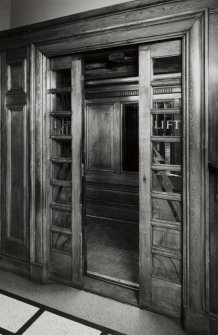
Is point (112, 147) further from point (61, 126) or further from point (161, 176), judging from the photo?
point (161, 176)

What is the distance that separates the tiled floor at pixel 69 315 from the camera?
7.46 ft

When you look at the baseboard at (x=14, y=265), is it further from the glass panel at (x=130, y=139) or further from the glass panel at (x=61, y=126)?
the glass panel at (x=130, y=139)

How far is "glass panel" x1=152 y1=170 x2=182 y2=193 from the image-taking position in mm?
2426

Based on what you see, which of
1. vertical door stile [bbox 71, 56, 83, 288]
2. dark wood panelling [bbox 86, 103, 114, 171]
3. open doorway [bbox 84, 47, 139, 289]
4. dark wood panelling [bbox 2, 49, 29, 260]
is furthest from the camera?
dark wood panelling [bbox 86, 103, 114, 171]

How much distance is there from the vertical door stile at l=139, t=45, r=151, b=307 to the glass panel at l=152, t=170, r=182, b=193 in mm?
63

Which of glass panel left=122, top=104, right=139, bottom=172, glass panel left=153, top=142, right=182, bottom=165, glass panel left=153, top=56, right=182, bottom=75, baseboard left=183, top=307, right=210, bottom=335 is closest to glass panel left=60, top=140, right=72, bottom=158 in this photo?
glass panel left=153, top=142, right=182, bottom=165

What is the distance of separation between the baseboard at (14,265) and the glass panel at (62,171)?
1014mm

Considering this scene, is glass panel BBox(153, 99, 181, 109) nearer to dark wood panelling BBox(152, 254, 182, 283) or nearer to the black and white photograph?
the black and white photograph

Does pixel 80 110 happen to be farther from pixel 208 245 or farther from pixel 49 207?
pixel 208 245

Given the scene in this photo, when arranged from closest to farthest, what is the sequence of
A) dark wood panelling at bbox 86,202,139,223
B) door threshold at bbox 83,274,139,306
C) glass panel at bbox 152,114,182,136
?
glass panel at bbox 152,114,182,136
door threshold at bbox 83,274,139,306
dark wood panelling at bbox 86,202,139,223

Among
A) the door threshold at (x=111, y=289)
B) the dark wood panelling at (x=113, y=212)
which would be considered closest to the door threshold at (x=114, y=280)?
the door threshold at (x=111, y=289)

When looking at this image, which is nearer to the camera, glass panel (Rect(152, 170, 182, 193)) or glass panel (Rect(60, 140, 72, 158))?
glass panel (Rect(152, 170, 182, 193))

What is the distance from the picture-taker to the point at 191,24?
2217 mm

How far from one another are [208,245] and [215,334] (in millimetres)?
667
